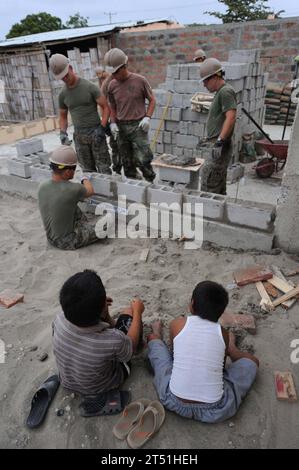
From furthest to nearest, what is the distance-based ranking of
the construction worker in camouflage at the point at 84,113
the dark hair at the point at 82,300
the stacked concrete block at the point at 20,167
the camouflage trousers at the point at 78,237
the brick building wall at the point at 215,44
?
the brick building wall at the point at 215,44 < the stacked concrete block at the point at 20,167 < the construction worker in camouflage at the point at 84,113 < the camouflage trousers at the point at 78,237 < the dark hair at the point at 82,300

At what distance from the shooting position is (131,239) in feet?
13.6

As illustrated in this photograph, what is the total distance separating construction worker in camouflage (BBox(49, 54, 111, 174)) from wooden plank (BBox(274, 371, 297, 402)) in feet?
11.8

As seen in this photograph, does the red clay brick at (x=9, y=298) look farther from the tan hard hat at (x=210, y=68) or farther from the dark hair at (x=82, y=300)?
the tan hard hat at (x=210, y=68)

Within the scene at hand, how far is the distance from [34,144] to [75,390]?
4.39m

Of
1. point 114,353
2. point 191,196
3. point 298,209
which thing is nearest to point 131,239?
point 191,196

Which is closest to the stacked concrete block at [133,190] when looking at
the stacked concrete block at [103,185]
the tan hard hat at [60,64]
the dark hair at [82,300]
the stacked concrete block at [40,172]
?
the stacked concrete block at [103,185]

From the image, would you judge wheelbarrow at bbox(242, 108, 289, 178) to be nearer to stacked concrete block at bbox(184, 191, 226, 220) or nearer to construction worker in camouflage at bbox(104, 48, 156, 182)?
construction worker in camouflage at bbox(104, 48, 156, 182)

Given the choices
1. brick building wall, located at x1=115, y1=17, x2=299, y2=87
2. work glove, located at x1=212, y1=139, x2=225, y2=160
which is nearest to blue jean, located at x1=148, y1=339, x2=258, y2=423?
work glove, located at x1=212, y1=139, x2=225, y2=160

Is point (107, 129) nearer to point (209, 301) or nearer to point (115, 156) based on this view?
point (115, 156)

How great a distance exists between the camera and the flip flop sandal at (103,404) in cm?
215

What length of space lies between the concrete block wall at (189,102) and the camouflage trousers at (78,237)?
3.30 meters

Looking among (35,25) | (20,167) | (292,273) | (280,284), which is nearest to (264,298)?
(280,284)

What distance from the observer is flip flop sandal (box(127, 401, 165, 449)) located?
199cm

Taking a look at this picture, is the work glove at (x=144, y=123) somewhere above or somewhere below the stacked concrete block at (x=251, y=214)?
above
